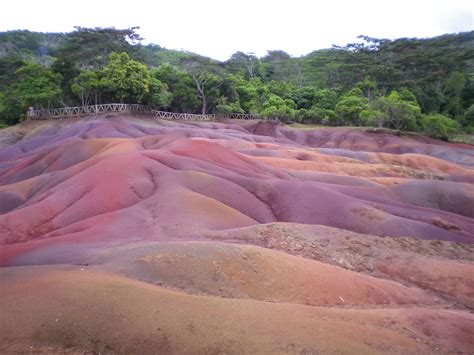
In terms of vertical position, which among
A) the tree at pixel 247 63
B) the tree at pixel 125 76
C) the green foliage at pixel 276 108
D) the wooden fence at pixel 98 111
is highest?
the tree at pixel 247 63

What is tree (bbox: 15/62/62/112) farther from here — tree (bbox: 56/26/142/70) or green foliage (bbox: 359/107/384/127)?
green foliage (bbox: 359/107/384/127)

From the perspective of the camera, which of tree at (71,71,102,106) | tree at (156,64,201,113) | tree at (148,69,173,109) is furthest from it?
tree at (156,64,201,113)

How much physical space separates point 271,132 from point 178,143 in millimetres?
32037

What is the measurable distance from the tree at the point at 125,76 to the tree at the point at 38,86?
746 centimetres

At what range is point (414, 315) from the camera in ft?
27.1

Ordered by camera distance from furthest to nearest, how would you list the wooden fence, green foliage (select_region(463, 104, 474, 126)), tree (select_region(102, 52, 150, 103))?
green foliage (select_region(463, 104, 474, 126))
the wooden fence
tree (select_region(102, 52, 150, 103))

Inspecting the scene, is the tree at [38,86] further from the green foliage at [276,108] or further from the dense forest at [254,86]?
the green foliage at [276,108]

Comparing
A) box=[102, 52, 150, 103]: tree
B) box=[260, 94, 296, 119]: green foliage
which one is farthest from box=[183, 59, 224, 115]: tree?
box=[102, 52, 150, 103]: tree

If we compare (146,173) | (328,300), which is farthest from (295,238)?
(146,173)

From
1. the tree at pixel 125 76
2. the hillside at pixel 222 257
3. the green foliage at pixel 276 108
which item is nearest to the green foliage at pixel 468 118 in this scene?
the green foliage at pixel 276 108

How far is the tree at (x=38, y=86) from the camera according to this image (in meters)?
53.5

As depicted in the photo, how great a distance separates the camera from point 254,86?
69500 millimetres

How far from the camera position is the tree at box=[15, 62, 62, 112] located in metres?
53.5

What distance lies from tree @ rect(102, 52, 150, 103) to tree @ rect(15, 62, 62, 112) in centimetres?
746
